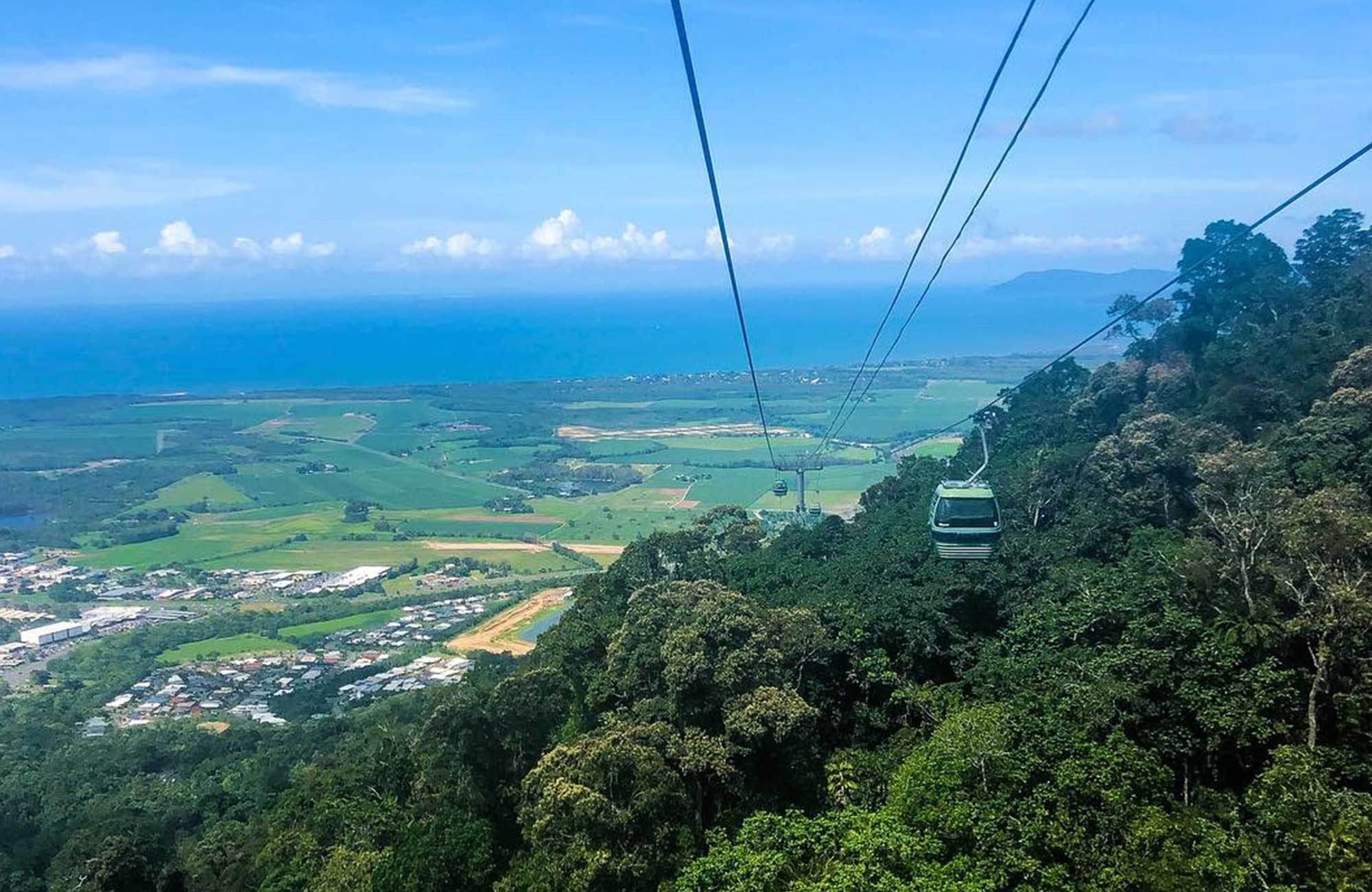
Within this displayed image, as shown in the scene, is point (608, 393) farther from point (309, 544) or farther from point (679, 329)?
point (679, 329)

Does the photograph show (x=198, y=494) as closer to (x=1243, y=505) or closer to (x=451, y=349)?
(x=1243, y=505)

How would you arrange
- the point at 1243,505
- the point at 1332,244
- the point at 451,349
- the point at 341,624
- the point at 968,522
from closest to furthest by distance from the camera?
the point at 1243,505 < the point at 968,522 < the point at 1332,244 < the point at 341,624 < the point at 451,349

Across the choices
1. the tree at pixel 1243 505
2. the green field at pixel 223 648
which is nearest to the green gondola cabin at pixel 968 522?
the tree at pixel 1243 505

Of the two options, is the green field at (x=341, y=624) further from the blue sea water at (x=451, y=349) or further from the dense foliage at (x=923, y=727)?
the blue sea water at (x=451, y=349)

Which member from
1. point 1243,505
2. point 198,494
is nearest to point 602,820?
point 1243,505

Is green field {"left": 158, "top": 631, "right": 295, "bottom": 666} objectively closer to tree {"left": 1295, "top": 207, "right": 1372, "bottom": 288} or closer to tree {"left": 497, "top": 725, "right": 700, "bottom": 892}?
tree {"left": 497, "top": 725, "right": 700, "bottom": 892}

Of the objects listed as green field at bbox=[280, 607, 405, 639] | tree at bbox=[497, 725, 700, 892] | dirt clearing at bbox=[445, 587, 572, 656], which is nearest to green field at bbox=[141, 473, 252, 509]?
green field at bbox=[280, 607, 405, 639]
